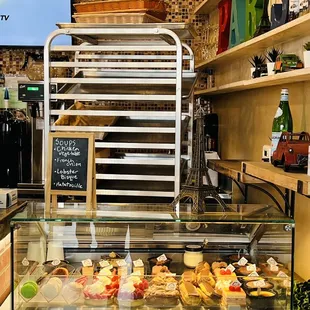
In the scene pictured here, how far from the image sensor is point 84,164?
2.05 meters

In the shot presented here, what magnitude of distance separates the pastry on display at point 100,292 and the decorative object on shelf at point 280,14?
4.32 feet

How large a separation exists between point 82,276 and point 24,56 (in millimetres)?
3232

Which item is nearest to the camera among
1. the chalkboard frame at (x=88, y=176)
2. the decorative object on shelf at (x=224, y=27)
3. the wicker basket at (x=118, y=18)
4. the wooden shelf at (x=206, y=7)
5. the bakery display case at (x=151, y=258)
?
the bakery display case at (x=151, y=258)

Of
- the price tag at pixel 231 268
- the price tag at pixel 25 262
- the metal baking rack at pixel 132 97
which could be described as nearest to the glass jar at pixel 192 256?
the price tag at pixel 231 268

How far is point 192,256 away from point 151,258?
0.51 feet

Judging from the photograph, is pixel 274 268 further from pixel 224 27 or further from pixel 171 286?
pixel 224 27

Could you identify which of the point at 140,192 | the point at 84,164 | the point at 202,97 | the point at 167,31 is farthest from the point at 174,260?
the point at 202,97

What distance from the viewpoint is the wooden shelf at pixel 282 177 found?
1667 millimetres

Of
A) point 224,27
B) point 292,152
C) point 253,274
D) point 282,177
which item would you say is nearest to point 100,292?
point 253,274

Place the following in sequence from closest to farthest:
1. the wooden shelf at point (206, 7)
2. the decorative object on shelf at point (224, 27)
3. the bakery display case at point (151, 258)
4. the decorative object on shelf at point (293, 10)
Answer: the bakery display case at point (151, 258) < the decorative object on shelf at point (293, 10) < the decorative object on shelf at point (224, 27) < the wooden shelf at point (206, 7)

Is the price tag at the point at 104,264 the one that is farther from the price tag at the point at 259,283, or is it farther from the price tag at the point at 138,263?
the price tag at the point at 259,283

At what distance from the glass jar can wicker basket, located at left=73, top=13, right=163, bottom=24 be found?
1.71 metres

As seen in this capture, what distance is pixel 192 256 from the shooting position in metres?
1.97

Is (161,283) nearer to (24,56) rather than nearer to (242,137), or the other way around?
(242,137)
